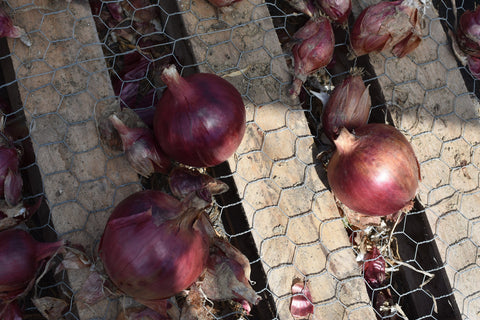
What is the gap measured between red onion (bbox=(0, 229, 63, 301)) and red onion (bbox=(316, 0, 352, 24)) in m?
1.03

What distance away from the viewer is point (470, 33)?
1.40 meters

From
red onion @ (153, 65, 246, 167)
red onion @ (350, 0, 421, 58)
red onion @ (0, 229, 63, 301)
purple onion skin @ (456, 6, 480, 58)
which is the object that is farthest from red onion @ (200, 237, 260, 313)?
purple onion skin @ (456, 6, 480, 58)

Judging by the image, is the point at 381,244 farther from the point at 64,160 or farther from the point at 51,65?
the point at 51,65

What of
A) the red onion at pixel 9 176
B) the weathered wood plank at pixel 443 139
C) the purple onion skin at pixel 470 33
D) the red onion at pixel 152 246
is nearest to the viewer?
the red onion at pixel 152 246

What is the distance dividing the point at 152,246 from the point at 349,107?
27.6 inches

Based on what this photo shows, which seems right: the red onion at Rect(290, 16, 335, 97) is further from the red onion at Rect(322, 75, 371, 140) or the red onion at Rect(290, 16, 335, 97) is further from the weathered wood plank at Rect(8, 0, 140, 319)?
the weathered wood plank at Rect(8, 0, 140, 319)

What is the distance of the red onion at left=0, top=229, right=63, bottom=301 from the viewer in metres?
0.97

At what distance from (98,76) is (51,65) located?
0.13 m

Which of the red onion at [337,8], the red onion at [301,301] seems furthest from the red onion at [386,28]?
the red onion at [301,301]

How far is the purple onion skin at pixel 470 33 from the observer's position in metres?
1.39

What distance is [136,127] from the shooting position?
3.72 ft

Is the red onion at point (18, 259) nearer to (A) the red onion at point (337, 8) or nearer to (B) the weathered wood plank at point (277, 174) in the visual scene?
(B) the weathered wood plank at point (277, 174)

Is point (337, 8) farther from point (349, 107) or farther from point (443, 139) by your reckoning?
point (443, 139)

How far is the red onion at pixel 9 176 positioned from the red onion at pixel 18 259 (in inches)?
3.6
